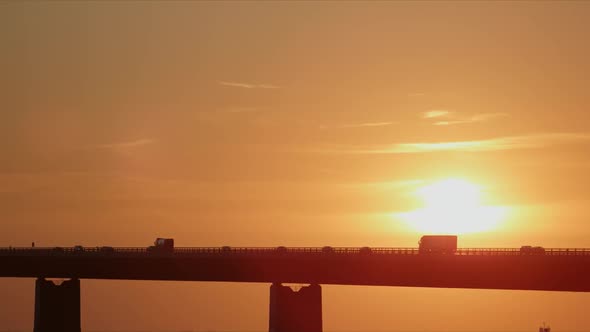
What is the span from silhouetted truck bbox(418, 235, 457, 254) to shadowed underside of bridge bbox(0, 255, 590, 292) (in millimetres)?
5277

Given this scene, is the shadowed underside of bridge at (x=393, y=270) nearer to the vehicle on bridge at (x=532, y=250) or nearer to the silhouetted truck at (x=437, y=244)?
the vehicle on bridge at (x=532, y=250)

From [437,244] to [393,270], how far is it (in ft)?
35.2

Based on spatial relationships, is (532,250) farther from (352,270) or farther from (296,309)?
(296,309)

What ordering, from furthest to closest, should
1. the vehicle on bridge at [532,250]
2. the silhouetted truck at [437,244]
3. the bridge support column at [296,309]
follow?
the bridge support column at [296,309] → the silhouetted truck at [437,244] → the vehicle on bridge at [532,250]

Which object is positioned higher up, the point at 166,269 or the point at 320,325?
the point at 166,269

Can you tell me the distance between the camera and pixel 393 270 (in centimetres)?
16625

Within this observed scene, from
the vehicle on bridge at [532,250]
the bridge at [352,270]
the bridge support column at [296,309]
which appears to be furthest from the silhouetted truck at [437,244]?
the bridge support column at [296,309]

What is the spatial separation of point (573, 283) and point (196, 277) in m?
67.7

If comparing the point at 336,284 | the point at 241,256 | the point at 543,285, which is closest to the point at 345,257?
the point at 336,284

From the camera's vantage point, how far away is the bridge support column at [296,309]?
558ft

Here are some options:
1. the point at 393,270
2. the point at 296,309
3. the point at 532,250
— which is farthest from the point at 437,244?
the point at 296,309

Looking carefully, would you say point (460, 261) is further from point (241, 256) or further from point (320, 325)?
point (241, 256)

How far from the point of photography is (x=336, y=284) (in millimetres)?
175750

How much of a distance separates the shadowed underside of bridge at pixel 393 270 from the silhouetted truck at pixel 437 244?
17.3ft
